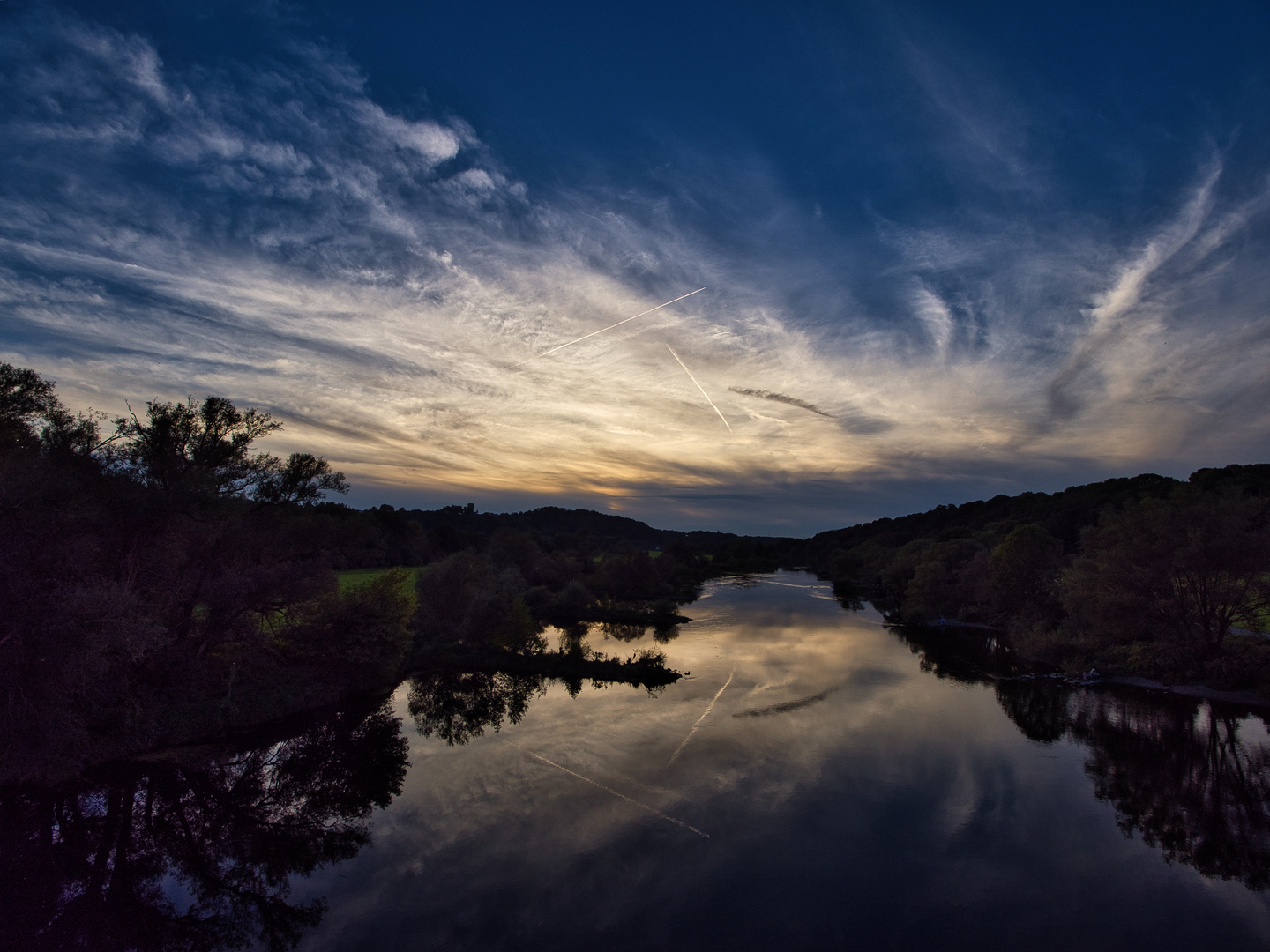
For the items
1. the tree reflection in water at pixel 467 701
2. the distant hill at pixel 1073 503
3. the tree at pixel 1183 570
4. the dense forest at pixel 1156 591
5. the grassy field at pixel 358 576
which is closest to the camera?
the tree reflection in water at pixel 467 701

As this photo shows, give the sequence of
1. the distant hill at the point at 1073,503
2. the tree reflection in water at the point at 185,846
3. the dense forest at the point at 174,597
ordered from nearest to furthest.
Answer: the tree reflection in water at the point at 185,846, the dense forest at the point at 174,597, the distant hill at the point at 1073,503

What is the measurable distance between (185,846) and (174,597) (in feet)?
39.5

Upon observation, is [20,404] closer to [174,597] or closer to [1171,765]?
[174,597]

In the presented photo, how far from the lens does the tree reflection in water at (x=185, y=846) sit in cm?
1254

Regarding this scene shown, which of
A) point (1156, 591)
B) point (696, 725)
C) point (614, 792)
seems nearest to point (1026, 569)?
point (1156, 591)

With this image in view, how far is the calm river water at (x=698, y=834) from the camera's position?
12.8 m

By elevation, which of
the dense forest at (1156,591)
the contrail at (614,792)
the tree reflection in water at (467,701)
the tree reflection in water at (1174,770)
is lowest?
A: the tree reflection in water at (467,701)

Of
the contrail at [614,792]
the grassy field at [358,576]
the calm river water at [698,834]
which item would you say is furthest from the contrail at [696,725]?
the grassy field at [358,576]

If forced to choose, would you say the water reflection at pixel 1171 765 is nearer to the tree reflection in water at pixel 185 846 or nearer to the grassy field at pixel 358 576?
the tree reflection in water at pixel 185 846

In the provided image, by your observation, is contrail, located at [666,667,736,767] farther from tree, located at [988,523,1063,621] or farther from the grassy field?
the grassy field

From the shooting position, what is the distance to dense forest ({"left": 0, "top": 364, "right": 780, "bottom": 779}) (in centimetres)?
1597

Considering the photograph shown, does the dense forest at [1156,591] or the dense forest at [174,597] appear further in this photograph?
the dense forest at [1156,591]

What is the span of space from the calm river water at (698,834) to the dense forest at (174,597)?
10.6 ft

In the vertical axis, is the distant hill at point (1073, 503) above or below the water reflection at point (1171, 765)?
above
